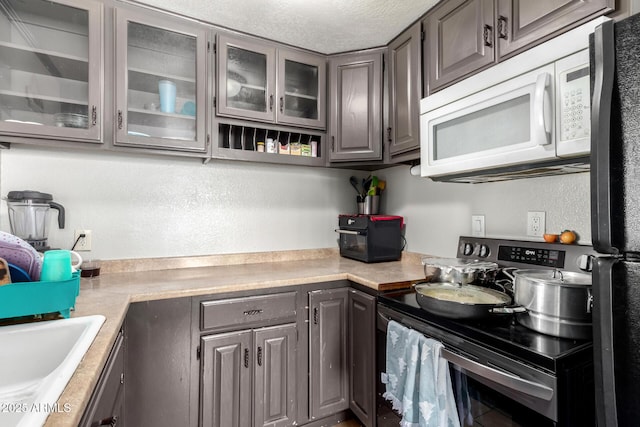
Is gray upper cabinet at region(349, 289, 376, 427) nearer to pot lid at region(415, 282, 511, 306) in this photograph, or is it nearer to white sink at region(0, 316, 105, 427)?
pot lid at region(415, 282, 511, 306)

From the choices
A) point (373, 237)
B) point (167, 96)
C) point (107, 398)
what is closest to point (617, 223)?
point (107, 398)

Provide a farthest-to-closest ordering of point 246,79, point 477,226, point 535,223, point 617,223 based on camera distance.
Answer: point 246,79
point 477,226
point 535,223
point 617,223

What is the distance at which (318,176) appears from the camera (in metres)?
2.30

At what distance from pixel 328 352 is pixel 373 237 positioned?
2.43 ft

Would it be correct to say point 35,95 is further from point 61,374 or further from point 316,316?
point 316,316

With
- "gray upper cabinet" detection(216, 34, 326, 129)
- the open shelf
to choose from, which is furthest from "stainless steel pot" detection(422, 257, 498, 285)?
"gray upper cabinet" detection(216, 34, 326, 129)

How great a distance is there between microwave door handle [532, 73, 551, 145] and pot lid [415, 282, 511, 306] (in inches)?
21.6

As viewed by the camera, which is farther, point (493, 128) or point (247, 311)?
point (247, 311)

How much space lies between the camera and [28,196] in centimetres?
142

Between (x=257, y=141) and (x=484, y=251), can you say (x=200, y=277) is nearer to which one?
(x=257, y=141)

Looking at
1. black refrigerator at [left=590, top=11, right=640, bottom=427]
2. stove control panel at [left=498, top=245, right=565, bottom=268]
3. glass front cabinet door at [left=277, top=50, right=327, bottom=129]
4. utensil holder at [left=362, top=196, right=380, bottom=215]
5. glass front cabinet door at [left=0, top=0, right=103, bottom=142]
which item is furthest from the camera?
utensil holder at [left=362, top=196, right=380, bottom=215]

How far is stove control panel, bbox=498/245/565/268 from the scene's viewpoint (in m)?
1.21

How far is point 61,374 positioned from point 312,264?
145cm

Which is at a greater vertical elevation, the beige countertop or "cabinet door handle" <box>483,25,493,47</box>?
"cabinet door handle" <box>483,25,493,47</box>
